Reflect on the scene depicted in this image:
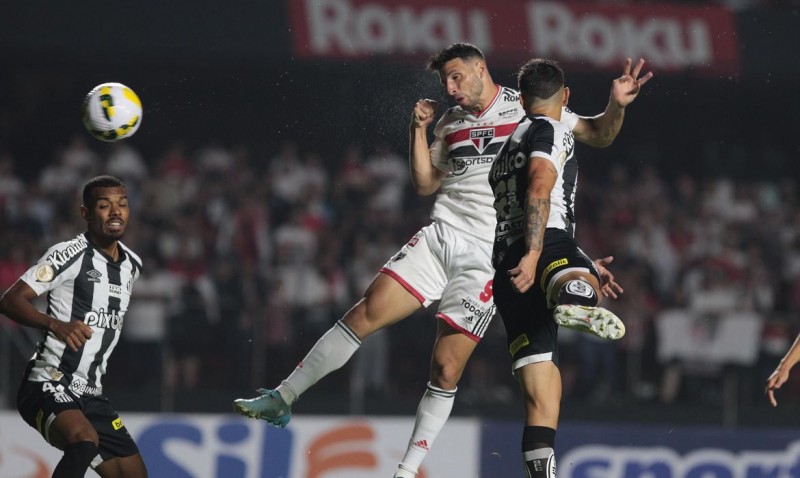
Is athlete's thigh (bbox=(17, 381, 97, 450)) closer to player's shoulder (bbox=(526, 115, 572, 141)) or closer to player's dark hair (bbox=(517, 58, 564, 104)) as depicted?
player's shoulder (bbox=(526, 115, 572, 141))

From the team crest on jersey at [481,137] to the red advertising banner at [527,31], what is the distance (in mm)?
8692

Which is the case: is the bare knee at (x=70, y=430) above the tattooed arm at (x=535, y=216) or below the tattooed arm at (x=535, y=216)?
below

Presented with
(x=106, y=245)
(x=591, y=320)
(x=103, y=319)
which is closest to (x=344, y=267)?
(x=106, y=245)

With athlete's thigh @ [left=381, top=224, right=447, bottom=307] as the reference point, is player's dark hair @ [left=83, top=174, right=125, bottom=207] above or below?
above

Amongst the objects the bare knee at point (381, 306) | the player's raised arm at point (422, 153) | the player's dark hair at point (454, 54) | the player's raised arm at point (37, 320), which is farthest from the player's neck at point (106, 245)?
the player's dark hair at point (454, 54)

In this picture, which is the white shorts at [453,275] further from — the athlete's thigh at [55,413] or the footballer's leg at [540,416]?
the athlete's thigh at [55,413]

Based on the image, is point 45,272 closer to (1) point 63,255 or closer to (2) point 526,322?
(1) point 63,255

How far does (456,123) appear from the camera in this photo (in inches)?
319

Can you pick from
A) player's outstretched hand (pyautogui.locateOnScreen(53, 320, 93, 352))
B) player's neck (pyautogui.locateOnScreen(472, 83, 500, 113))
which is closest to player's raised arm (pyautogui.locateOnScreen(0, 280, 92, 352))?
player's outstretched hand (pyautogui.locateOnScreen(53, 320, 93, 352))

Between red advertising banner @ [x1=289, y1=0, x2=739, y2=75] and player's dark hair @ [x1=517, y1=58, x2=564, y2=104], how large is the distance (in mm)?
9722

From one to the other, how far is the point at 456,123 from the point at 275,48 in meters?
9.25

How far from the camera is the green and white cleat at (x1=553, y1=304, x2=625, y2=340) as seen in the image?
20.5 ft

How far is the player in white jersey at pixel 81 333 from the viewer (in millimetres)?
7111

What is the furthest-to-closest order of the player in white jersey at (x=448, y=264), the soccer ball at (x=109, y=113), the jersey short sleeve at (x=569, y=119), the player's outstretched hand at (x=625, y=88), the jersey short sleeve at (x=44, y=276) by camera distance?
the soccer ball at (x=109, y=113)
the player in white jersey at (x=448, y=264)
the jersey short sleeve at (x=569, y=119)
the player's outstretched hand at (x=625, y=88)
the jersey short sleeve at (x=44, y=276)
